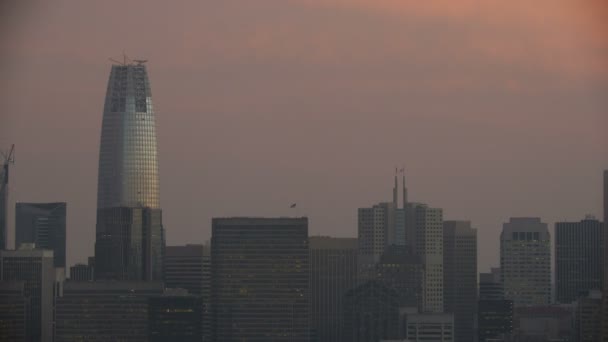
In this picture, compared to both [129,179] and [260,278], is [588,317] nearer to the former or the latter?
[260,278]

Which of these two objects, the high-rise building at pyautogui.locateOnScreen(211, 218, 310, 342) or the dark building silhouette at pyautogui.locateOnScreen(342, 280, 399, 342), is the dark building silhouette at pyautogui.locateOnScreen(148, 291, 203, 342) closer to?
the high-rise building at pyautogui.locateOnScreen(211, 218, 310, 342)

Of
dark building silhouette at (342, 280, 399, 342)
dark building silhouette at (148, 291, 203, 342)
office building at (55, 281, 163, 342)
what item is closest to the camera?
dark building silhouette at (148, 291, 203, 342)

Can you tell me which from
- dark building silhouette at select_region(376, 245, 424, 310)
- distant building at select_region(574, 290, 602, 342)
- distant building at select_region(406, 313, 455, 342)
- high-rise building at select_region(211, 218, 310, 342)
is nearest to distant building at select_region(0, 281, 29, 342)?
high-rise building at select_region(211, 218, 310, 342)

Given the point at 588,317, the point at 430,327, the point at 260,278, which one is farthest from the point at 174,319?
the point at 588,317

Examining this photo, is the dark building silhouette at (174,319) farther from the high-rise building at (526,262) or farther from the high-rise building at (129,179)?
the high-rise building at (526,262)

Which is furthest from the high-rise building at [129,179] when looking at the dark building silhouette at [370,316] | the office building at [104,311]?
the dark building silhouette at [370,316]

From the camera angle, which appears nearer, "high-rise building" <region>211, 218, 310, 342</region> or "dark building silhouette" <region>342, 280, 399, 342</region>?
"high-rise building" <region>211, 218, 310, 342</region>

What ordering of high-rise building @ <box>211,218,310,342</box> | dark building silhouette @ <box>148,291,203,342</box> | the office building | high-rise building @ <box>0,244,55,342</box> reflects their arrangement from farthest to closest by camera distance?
high-rise building @ <box>211,218,310,342</box> < the office building < dark building silhouette @ <box>148,291,203,342</box> < high-rise building @ <box>0,244,55,342</box>

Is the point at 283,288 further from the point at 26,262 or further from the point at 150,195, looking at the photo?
the point at 150,195
